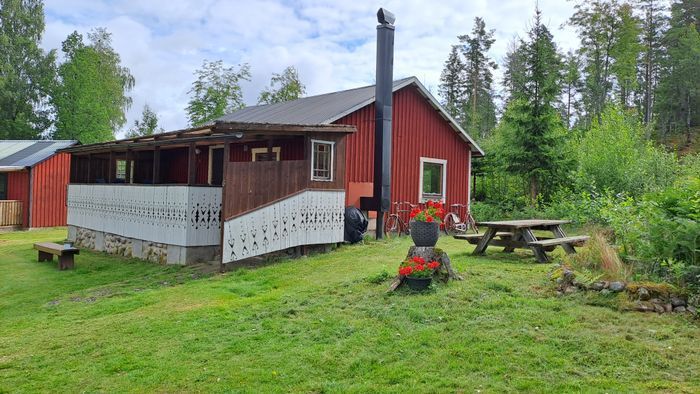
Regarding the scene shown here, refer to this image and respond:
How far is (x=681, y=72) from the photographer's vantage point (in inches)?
1388

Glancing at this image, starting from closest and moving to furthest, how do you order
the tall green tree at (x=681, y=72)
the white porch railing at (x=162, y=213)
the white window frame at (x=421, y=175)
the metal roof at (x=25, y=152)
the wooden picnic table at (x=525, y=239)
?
the wooden picnic table at (x=525, y=239), the white porch railing at (x=162, y=213), the white window frame at (x=421, y=175), the metal roof at (x=25, y=152), the tall green tree at (x=681, y=72)

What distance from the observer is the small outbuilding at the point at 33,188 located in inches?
744

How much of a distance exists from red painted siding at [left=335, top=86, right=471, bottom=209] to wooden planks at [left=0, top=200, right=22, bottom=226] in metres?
14.3

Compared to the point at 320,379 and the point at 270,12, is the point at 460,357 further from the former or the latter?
the point at 270,12

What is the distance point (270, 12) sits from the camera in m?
12.5

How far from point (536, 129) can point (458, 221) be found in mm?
4531

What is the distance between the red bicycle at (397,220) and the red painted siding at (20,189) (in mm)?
14470

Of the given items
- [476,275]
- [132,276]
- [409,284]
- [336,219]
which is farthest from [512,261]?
[132,276]

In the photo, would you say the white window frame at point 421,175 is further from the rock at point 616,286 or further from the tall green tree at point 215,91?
the tall green tree at point 215,91

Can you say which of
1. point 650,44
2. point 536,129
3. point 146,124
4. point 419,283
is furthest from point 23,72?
point 650,44

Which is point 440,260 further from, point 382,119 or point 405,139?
point 405,139

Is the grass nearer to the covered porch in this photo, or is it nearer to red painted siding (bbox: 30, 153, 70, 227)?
the covered porch

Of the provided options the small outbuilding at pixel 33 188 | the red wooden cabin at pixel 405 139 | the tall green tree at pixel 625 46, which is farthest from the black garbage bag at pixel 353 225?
the tall green tree at pixel 625 46

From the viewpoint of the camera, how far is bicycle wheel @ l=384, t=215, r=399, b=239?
1306 centimetres
